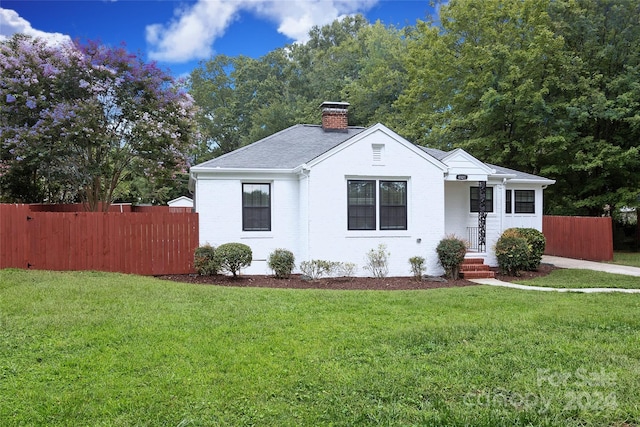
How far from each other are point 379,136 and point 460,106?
1275 cm

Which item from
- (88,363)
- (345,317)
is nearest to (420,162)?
(345,317)

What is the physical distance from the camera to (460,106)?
23.3m

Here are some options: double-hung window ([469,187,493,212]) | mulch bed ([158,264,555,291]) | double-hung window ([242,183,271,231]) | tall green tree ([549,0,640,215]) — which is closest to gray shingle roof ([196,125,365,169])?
double-hung window ([242,183,271,231])

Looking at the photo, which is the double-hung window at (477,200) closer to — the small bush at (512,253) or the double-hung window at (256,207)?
the small bush at (512,253)

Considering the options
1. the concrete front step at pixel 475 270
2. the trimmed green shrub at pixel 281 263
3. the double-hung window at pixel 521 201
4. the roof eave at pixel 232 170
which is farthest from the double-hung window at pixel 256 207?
the double-hung window at pixel 521 201

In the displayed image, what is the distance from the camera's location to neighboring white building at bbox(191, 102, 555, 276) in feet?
40.3

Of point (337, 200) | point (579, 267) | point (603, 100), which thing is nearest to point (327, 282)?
point (337, 200)

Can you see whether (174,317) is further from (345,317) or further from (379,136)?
(379,136)

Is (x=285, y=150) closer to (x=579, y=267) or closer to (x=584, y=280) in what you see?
(x=584, y=280)

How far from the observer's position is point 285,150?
46.9ft

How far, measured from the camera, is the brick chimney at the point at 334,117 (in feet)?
53.1

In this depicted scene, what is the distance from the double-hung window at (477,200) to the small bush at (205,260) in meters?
8.86

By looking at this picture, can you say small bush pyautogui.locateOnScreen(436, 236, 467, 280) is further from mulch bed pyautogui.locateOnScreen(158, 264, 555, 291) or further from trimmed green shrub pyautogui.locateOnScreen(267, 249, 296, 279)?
trimmed green shrub pyautogui.locateOnScreen(267, 249, 296, 279)

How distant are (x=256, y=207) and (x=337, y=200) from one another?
8.04 ft
